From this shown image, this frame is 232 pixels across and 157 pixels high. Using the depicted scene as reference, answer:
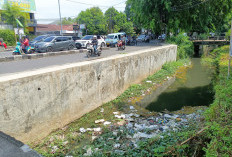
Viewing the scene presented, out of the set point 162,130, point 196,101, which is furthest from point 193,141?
point 196,101

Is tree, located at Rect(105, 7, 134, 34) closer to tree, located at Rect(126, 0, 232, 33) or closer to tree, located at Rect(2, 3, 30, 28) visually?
tree, located at Rect(2, 3, 30, 28)

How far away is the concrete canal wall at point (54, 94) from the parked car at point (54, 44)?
7407mm

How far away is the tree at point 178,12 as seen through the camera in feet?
62.5

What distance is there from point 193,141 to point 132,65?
232 inches

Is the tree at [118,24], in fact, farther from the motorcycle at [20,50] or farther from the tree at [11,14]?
the motorcycle at [20,50]

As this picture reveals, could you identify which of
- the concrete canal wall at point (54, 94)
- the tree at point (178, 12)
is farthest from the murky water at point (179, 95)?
the tree at point (178, 12)

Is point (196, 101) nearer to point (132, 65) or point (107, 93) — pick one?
point (132, 65)

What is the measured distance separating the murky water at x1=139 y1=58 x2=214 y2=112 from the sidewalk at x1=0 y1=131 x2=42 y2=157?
5235 mm

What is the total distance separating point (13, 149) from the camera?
2191 millimetres

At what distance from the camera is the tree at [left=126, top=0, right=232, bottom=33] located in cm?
1906

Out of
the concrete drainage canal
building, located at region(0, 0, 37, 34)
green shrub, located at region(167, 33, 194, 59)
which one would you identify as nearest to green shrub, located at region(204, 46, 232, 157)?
the concrete drainage canal

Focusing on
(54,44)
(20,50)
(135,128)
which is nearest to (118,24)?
(54,44)

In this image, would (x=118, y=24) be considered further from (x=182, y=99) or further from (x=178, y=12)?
(x=182, y=99)

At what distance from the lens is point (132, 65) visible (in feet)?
28.7
